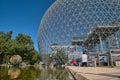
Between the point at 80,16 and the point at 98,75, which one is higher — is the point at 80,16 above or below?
above

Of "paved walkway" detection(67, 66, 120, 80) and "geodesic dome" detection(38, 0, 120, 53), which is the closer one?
"paved walkway" detection(67, 66, 120, 80)

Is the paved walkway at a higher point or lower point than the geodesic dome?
lower

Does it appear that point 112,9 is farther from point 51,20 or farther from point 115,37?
point 51,20

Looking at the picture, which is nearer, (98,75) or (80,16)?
(98,75)

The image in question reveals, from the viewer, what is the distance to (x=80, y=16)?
3372cm

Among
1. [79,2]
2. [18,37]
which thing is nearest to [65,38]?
[79,2]

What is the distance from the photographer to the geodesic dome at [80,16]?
3133 centimetres

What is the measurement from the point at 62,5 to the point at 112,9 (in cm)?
1171

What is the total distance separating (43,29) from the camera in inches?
1777

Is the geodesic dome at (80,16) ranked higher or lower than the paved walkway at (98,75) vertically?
higher

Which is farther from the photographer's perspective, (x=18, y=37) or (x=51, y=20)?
(x=18, y=37)

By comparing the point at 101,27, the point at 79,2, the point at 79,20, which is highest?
the point at 79,2

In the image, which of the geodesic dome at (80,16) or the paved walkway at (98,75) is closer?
the paved walkway at (98,75)

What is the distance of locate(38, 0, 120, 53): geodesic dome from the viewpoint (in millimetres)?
31328
